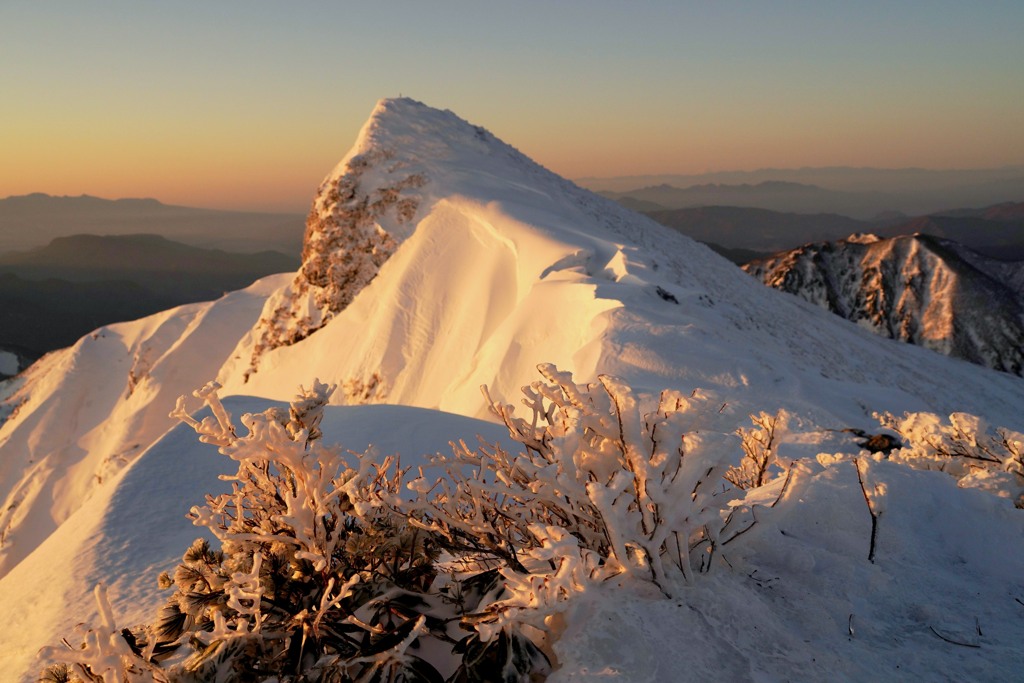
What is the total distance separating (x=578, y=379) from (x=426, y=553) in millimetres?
6296

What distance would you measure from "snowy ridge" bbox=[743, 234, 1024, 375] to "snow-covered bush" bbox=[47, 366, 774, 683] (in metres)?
82.9

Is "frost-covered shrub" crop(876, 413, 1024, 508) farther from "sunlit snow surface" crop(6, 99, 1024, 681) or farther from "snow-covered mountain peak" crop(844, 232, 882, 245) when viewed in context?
"snow-covered mountain peak" crop(844, 232, 882, 245)

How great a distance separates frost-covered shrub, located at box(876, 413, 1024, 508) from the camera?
11.9 ft

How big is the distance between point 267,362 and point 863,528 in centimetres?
2371

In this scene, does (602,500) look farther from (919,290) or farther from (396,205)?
(919,290)

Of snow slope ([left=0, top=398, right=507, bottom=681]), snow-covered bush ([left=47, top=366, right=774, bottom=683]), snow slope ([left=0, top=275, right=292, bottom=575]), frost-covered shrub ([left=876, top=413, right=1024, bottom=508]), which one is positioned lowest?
snow slope ([left=0, top=275, right=292, bottom=575])

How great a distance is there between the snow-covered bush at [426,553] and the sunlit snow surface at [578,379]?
6.8 inches

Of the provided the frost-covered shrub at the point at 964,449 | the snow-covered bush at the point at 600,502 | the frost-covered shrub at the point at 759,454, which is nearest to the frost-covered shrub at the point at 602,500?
the snow-covered bush at the point at 600,502

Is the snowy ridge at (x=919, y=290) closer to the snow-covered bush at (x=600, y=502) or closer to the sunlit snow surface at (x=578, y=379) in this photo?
the sunlit snow surface at (x=578, y=379)

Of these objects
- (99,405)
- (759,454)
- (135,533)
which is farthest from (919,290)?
(135,533)

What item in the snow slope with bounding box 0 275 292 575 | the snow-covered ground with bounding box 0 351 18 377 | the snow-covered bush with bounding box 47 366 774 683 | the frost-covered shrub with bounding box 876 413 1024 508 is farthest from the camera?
the snow-covered ground with bounding box 0 351 18 377

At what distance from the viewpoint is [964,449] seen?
4.25 metres

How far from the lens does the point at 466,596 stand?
203 centimetres

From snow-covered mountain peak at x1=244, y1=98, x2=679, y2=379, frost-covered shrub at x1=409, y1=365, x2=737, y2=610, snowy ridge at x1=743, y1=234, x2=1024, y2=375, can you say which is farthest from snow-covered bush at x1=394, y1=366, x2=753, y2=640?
snowy ridge at x1=743, y1=234, x2=1024, y2=375
